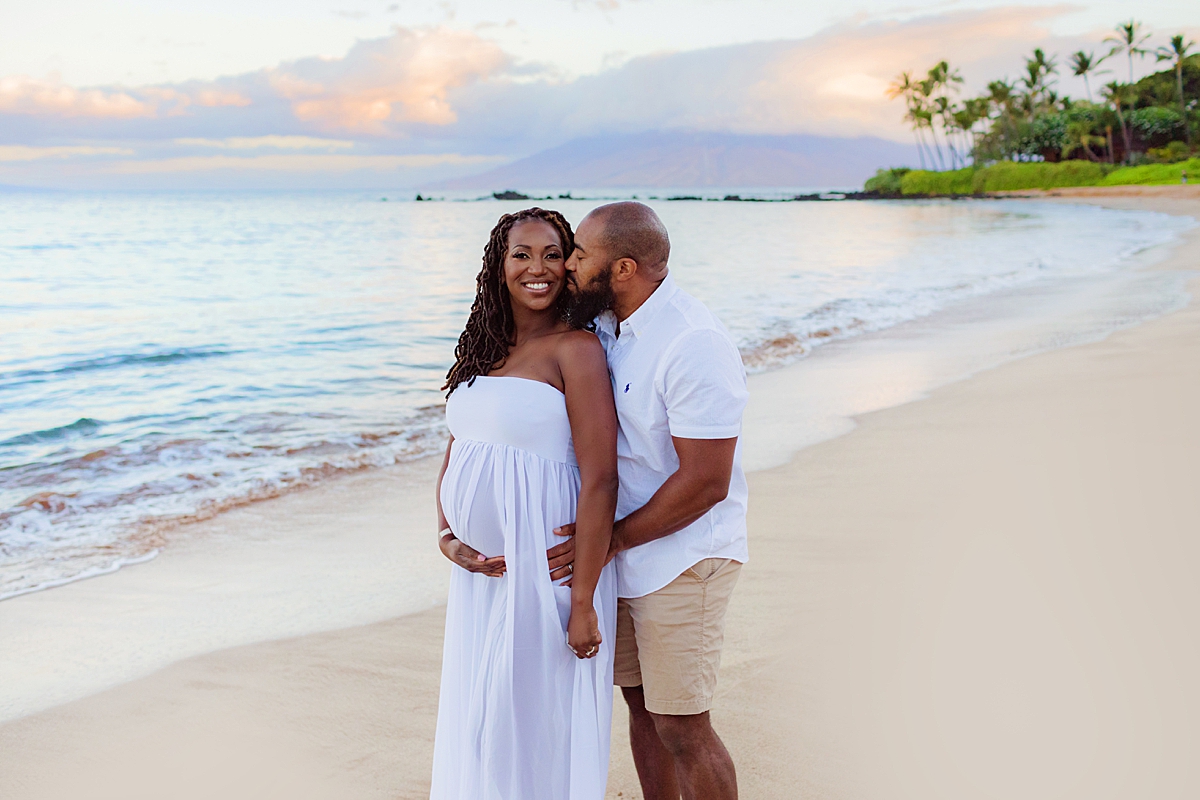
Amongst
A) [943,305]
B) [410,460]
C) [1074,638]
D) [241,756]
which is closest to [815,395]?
[410,460]

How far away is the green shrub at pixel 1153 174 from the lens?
59281mm

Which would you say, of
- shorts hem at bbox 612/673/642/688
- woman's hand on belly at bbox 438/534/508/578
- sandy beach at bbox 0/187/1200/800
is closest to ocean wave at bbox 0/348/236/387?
sandy beach at bbox 0/187/1200/800

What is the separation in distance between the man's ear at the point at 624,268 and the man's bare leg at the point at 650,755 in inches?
49.2

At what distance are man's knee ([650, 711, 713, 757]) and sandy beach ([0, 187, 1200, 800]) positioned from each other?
71 cm

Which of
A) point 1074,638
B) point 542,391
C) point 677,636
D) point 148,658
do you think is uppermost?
point 542,391

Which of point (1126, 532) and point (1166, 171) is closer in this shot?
point (1126, 532)

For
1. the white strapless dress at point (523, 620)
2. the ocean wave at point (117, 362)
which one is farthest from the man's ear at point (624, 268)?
the ocean wave at point (117, 362)

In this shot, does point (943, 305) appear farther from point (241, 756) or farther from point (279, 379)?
point (241, 756)

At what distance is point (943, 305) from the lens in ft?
56.3

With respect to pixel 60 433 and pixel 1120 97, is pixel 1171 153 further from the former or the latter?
pixel 60 433

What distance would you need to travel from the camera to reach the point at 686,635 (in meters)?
2.60

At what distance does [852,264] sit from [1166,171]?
45948 millimetres

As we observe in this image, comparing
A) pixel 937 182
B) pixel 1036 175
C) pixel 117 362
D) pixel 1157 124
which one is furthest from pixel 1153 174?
pixel 117 362

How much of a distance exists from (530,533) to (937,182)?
101675 mm
